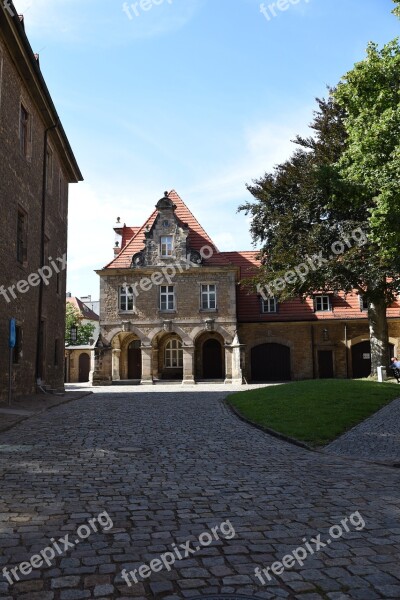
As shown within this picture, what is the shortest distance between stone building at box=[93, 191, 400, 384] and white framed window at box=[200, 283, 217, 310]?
7 cm

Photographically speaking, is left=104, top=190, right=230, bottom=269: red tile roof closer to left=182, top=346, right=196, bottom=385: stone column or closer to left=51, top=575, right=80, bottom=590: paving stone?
left=182, top=346, right=196, bottom=385: stone column

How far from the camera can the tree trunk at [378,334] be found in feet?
87.2

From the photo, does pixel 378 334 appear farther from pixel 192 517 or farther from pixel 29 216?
pixel 192 517

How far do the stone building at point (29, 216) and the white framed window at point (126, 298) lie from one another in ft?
34.1

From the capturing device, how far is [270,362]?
3703cm

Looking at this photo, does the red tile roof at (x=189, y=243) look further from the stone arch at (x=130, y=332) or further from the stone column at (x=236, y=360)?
the stone column at (x=236, y=360)

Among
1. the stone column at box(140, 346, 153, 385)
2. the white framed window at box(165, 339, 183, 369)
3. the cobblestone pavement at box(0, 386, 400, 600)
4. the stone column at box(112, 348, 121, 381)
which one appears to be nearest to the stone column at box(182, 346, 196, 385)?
the stone column at box(140, 346, 153, 385)

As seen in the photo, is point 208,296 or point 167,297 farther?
point 167,297

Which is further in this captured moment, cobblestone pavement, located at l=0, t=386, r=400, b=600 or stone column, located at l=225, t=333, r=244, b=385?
stone column, located at l=225, t=333, r=244, b=385

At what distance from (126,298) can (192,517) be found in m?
31.2

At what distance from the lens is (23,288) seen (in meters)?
18.6

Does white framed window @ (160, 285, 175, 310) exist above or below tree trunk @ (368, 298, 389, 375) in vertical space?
above

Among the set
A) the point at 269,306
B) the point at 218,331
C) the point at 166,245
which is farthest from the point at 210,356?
the point at 166,245

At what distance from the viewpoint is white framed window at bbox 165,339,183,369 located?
3828 cm
